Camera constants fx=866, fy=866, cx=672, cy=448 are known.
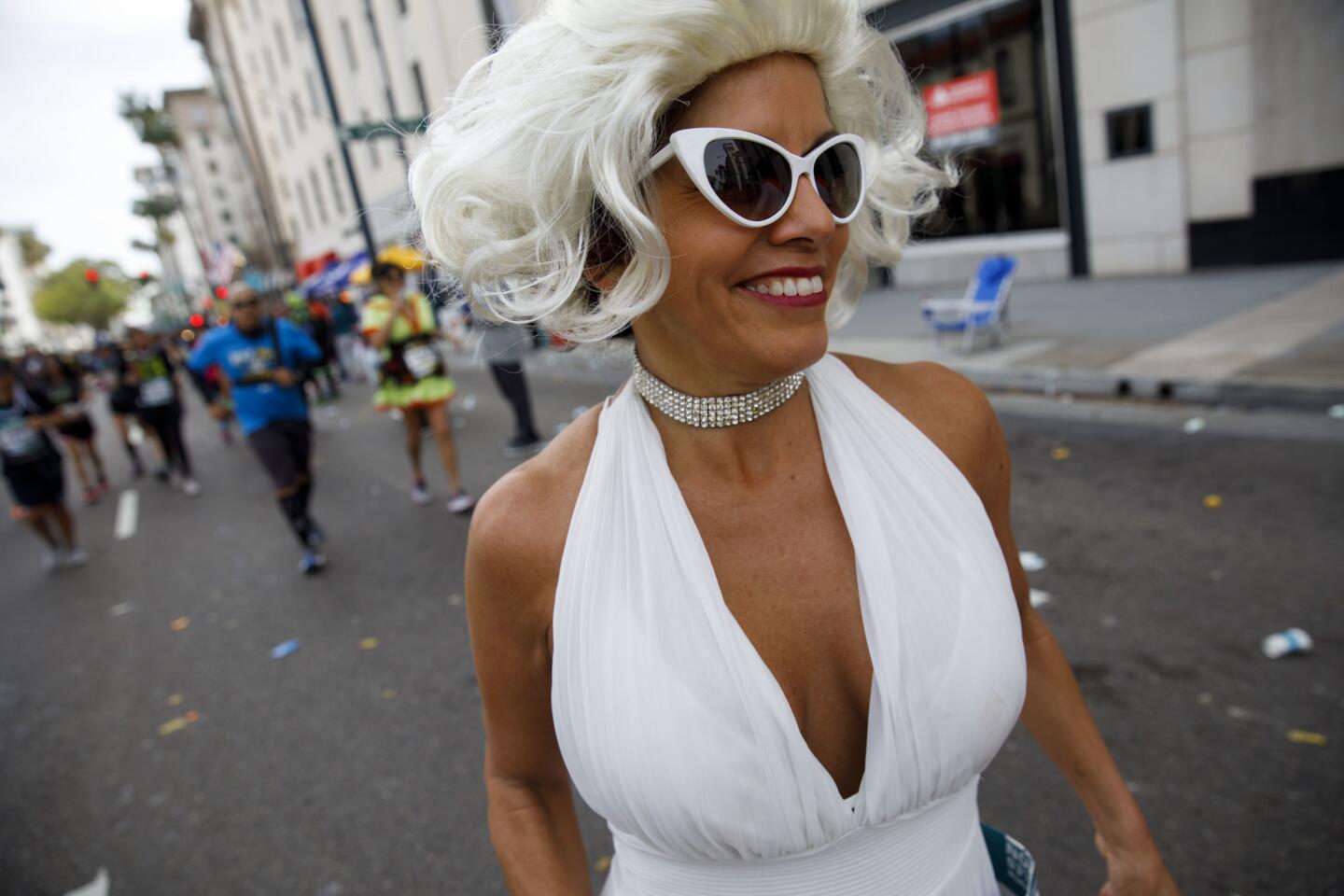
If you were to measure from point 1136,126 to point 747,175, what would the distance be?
41.6ft

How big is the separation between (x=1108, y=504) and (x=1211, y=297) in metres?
6.03

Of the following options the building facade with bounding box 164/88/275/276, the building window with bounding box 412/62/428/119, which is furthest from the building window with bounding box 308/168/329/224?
the building facade with bounding box 164/88/275/276

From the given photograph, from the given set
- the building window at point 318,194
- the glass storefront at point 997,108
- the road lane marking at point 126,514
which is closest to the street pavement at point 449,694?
the road lane marking at point 126,514

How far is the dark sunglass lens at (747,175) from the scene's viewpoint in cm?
114

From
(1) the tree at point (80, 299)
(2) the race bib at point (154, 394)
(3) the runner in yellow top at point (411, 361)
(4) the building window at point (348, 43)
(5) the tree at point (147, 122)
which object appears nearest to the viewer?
(3) the runner in yellow top at point (411, 361)

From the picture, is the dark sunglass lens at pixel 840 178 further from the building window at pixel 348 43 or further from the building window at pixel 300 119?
the building window at pixel 300 119

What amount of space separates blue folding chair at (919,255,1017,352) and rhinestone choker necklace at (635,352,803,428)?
815 cm

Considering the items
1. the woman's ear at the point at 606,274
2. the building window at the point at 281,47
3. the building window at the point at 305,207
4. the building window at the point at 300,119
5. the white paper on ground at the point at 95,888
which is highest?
the building window at the point at 281,47

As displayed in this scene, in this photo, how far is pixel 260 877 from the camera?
10.1 ft

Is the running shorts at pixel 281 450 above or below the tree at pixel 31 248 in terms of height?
below

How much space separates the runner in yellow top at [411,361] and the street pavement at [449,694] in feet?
2.35

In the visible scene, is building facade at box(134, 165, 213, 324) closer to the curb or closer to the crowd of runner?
the crowd of runner

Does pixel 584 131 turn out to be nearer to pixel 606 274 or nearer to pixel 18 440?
pixel 606 274

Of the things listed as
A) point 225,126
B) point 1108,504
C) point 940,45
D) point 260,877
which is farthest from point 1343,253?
point 225,126
